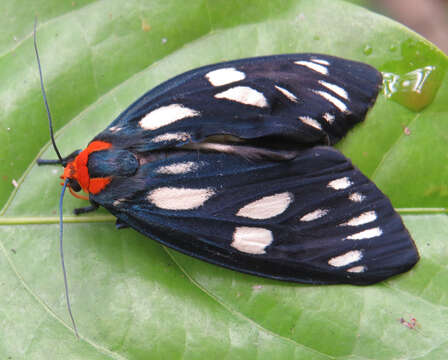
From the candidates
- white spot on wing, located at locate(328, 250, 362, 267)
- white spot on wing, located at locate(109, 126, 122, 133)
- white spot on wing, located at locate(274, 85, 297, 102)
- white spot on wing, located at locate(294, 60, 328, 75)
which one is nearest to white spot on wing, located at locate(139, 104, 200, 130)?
white spot on wing, located at locate(109, 126, 122, 133)

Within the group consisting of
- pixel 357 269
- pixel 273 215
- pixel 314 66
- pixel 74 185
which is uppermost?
pixel 314 66

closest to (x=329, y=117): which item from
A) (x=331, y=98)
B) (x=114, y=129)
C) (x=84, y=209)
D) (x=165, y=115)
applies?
(x=331, y=98)

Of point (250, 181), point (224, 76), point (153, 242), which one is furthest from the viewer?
point (153, 242)

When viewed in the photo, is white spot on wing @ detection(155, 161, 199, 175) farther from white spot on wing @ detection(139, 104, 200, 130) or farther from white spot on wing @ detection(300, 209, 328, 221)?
white spot on wing @ detection(300, 209, 328, 221)

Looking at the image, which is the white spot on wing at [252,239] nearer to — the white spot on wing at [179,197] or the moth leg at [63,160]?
the white spot on wing at [179,197]

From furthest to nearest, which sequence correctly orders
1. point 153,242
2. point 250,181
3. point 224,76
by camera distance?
point 153,242
point 224,76
point 250,181

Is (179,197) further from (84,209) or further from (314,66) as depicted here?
(314,66)

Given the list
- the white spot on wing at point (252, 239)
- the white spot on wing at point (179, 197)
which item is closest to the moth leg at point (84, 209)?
the white spot on wing at point (179, 197)
